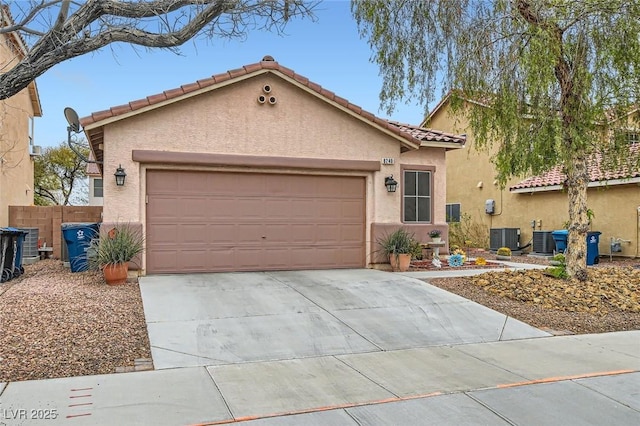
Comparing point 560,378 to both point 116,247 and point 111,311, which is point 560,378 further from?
point 116,247

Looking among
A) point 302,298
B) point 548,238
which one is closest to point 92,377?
point 302,298

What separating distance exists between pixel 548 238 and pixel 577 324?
418 inches

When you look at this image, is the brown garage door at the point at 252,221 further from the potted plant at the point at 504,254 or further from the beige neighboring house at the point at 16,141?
the potted plant at the point at 504,254

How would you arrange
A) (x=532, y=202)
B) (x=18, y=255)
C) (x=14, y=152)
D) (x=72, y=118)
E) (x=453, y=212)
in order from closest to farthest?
1. (x=18, y=255)
2. (x=72, y=118)
3. (x=14, y=152)
4. (x=532, y=202)
5. (x=453, y=212)

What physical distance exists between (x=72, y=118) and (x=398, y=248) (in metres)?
8.58

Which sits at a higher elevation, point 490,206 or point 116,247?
→ point 490,206

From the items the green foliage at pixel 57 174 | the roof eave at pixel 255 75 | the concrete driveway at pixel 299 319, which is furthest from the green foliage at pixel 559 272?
the green foliage at pixel 57 174

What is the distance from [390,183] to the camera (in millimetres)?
12586

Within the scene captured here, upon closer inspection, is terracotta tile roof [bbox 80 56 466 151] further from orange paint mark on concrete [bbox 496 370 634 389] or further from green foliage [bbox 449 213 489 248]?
green foliage [bbox 449 213 489 248]

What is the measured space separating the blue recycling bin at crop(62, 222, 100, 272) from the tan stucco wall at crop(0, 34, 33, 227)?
3.99 m

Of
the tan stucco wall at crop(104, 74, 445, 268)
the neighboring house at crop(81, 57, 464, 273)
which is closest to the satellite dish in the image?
the neighboring house at crop(81, 57, 464, 273)

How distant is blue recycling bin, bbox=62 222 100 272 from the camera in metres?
11.2

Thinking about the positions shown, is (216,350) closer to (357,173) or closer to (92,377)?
(92,377)

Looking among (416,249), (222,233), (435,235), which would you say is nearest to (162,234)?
(222,233)
